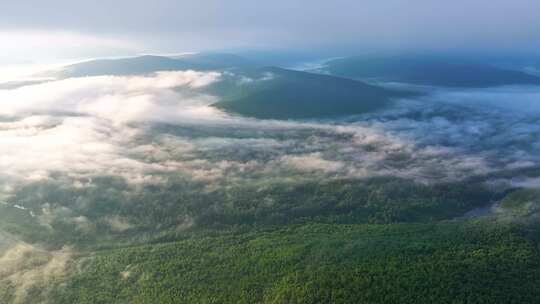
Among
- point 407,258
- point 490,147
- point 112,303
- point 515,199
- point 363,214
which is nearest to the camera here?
point 112,303

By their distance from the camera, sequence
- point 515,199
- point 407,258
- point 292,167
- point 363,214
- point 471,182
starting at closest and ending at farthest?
point 407,258 < point 363,214 < point 515,199 < point 471,182 < point 292,167

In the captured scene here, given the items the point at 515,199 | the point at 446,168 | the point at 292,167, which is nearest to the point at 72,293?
the point at 292,167

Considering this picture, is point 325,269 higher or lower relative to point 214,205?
higher

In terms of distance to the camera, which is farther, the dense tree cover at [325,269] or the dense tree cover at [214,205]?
the dense tree cover at [214,205]

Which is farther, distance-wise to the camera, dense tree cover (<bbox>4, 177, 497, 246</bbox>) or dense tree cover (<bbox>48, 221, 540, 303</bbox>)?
dense tree cover (<bbox>4, 177, 497, 246</bbox>)

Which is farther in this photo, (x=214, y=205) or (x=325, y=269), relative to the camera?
(x=214, y=205)

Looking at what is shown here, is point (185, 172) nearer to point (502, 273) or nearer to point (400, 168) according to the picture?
point (400, 168)

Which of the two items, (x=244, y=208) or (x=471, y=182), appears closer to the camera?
(x=244, y=208)
